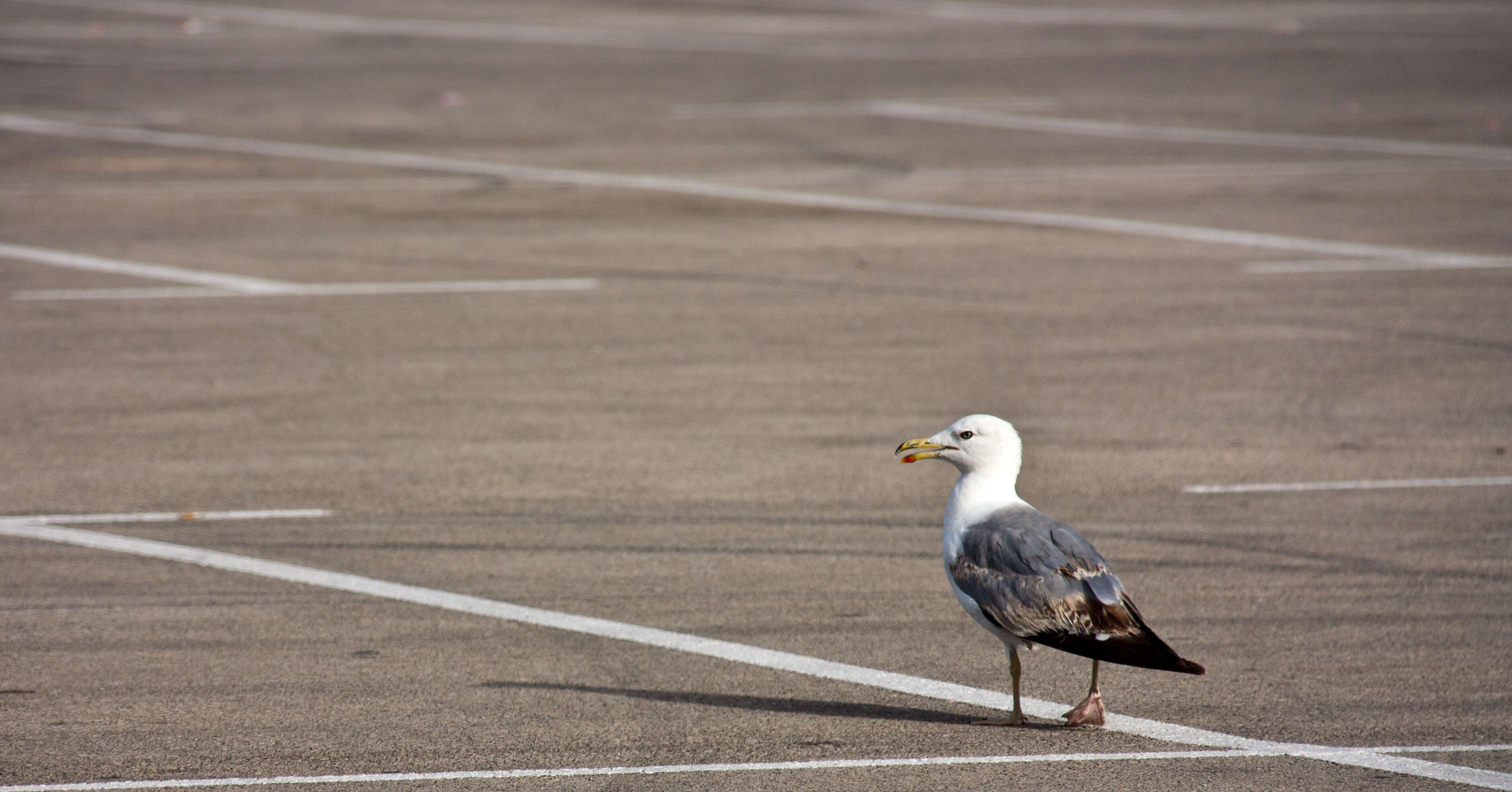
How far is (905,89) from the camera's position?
24781mm

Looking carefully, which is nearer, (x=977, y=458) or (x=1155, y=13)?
(x=977, y=458)

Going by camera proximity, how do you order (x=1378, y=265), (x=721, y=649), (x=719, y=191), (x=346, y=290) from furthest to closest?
(x=719, y=191)
(x=1378, y=265)
(x=346, y=290)
(x=721, y=649)

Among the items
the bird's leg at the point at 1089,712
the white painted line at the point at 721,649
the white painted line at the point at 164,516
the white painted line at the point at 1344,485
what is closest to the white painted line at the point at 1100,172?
the white painted line at the point at 1344,485

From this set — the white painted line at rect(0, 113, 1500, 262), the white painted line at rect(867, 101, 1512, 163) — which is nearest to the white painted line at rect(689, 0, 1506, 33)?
the white painted line at rect(867, 101, 1512, 163)

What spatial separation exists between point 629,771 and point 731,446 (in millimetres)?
3992

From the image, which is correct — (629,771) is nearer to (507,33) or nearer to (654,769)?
(654,769)

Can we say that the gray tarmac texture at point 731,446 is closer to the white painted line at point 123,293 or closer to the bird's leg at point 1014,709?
the bird's leg at point 1014,709

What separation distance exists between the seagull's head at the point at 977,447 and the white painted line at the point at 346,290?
7.61 metres

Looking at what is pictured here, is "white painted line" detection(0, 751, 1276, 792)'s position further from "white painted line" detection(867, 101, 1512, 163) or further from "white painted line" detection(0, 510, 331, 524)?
"white painted line" detection(867, 101, 1512, 163)

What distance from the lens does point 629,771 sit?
17.9ft

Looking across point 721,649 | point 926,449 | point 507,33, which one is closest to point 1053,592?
point 926,449

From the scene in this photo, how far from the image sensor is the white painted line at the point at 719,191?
14.2 metres

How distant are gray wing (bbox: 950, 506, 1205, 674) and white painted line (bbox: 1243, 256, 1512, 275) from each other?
334 inches

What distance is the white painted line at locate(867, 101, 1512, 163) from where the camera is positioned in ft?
61.5
